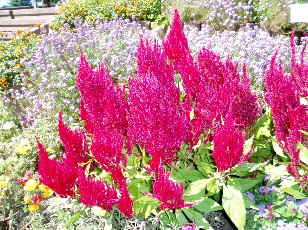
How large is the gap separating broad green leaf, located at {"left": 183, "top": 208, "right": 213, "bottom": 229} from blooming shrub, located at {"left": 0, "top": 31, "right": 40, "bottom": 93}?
4.81m

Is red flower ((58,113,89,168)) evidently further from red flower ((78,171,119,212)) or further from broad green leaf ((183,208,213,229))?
broad green leaf ((183,208,213,229))

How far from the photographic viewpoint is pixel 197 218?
2285 millimetres

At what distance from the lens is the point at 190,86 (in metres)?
2.22

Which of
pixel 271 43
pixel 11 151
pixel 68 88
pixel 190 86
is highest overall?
pixel 190 86

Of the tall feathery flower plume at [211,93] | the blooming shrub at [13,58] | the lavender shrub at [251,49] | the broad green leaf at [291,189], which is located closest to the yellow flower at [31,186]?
the tall feathery flower plume at [211,93]

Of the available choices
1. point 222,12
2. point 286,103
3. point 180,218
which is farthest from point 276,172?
point 222,12

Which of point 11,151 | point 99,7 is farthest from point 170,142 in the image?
point 99,7

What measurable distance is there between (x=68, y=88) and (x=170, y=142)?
3.08 metres

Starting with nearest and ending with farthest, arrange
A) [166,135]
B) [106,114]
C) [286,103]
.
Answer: [166,135] < [106,114] < [286,103]

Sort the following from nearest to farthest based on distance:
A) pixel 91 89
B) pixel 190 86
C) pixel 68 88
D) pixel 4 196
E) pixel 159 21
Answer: pixel 91 89
pixel 190 86
pixel 4 196
pixel 68 88
pixel 159 21

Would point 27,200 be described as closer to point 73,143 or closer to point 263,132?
point 73,143

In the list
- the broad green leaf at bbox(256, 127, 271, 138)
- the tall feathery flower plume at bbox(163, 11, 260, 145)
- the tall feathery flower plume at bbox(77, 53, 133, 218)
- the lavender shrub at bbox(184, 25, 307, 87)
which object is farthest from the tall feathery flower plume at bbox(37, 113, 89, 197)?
the lavender shrub at bbox(184, 25, 307, 87)

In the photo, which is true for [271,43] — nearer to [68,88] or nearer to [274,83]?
[68,88]

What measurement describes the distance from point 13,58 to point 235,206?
653 cm
